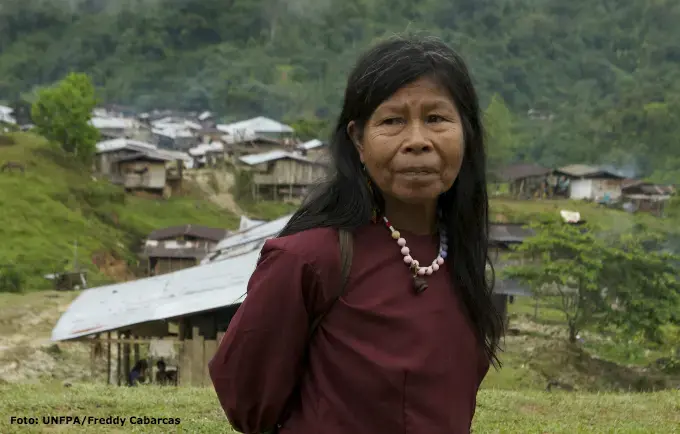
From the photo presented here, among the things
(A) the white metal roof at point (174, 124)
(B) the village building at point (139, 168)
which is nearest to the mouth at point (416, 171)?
(B) the village building at point (139, 168)

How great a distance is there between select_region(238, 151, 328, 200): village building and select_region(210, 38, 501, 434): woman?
3358 centimetres

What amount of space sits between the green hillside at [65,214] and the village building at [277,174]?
302cm

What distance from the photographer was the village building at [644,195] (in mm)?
36562

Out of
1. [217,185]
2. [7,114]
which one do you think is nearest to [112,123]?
[7,114]

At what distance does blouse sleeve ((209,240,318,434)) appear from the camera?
5.40 feet

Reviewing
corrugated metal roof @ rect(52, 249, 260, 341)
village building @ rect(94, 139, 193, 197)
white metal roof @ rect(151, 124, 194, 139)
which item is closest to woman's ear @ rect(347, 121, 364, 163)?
corrugated metal roof @ rect(52, 249, 260, 341)

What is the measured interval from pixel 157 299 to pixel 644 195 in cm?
3257

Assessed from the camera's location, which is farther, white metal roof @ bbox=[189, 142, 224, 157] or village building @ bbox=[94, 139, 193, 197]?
white metal roof @ bbox=[189, 142, 224, 157]

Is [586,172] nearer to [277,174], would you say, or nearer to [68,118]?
[277,174]

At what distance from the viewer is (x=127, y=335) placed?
10164 mm

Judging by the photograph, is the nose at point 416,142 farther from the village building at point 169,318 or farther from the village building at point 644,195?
the village building at point 644,195

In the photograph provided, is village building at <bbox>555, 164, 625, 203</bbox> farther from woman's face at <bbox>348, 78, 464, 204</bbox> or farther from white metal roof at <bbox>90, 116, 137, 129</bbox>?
woman's face at <bbox>348, 78, 464, 204</bbox>

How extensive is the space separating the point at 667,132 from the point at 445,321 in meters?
49.5

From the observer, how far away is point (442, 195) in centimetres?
199
